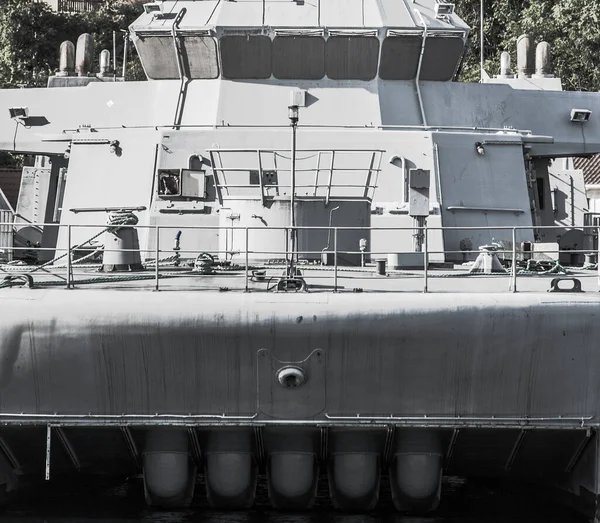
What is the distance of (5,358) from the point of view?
1046 centimetres

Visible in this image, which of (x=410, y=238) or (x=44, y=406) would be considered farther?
(x=410, y=238)

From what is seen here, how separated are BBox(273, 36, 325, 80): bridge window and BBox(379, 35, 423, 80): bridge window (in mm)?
796

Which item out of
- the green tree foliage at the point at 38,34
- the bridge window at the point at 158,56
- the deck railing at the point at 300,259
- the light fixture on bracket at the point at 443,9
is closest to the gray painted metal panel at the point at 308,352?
the deck railing at the point at 300,259

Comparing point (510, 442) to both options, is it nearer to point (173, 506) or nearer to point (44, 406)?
point (173, 506)

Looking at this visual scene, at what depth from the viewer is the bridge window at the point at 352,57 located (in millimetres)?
15539

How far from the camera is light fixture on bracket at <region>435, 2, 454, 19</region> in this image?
15.9 meters

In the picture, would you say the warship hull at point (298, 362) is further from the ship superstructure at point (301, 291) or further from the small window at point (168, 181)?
the small window at point (168, 181)

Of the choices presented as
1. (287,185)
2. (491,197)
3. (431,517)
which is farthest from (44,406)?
(491,197)

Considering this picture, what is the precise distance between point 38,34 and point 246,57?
1259 inches

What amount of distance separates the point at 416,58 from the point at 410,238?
283 centimetres

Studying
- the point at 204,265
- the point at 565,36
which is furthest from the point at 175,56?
the point at 565,36

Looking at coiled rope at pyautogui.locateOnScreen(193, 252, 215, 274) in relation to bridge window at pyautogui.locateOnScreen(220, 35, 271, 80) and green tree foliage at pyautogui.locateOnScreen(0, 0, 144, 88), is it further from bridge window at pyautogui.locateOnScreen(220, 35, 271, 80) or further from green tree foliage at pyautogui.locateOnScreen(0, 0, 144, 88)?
green tree foliage at pyautogui.locateOnScreen(0, 0, 144, 88)

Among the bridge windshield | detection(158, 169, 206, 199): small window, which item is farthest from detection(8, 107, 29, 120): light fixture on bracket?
detection(158, 169, 206, 199): small window

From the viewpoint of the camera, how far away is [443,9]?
16.0m
